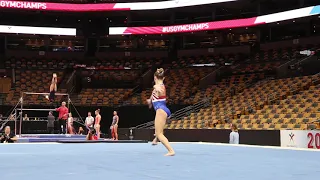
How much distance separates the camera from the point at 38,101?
29.3m

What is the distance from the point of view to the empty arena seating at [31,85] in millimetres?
29508

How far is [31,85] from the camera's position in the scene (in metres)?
32.2

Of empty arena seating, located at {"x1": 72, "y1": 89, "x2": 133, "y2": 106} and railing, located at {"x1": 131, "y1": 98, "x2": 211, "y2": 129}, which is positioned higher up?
empty arena seating, located at {"x1": 72, "y1": 89, "x2": 133, "y2": 106}

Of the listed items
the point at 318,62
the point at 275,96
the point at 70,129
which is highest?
the point at 318,62

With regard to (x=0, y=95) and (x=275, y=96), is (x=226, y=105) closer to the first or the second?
(x=275, y=96)

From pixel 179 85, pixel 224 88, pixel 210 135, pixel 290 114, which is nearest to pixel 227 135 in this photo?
pixel 210 135

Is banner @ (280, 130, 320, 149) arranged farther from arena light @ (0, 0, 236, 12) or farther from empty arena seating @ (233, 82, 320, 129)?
arena light @ (0, 0, 236, 12)

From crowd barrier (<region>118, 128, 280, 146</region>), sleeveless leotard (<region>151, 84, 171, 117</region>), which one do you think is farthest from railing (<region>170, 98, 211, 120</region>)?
sleeveless leotard (<region>151, 84, 171, 117</region>)

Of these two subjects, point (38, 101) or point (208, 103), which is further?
point (38, 101)

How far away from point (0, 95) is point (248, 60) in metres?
19.5

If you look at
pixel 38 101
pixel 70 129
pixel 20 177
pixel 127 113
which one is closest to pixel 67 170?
pixel 20 177

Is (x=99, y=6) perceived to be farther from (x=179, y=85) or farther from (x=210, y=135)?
(x=210, y=135)

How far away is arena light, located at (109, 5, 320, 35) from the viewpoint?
2615cm

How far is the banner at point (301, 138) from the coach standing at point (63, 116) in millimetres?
10082
